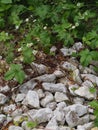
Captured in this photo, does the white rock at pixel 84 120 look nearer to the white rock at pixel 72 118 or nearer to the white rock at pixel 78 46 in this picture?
the white rock at pixel 72 118

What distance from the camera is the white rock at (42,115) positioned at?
145 inches

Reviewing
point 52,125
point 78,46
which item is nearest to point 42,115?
point 52,125

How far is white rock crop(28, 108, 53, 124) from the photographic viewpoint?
368 cm

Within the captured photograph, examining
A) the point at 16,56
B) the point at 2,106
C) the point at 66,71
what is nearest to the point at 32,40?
the point at 16,56

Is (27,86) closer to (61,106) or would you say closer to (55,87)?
(55,87)

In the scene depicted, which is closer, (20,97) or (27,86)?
(20,97)

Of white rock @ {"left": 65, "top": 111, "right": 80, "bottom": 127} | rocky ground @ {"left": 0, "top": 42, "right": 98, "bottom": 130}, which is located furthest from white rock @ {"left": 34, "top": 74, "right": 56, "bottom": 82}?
white rock @ {"left": 65, "top": 111, "right": 80, "bottom": 127}

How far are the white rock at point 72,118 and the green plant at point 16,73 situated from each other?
0.60 m

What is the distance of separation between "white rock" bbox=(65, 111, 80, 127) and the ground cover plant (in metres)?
0.62

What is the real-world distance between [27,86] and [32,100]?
0.81 ft

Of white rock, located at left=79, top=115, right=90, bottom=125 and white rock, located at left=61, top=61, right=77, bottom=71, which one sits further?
white rock, located at left=61, top=61, right=77, bottom=71

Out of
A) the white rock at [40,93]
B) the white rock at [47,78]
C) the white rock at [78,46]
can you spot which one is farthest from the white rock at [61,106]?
the white rock at [78,46]

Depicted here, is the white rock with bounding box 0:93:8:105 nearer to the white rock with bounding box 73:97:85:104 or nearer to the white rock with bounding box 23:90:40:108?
the white rock with bounding box 23:90:40:108

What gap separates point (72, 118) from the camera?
3650 millimetres
